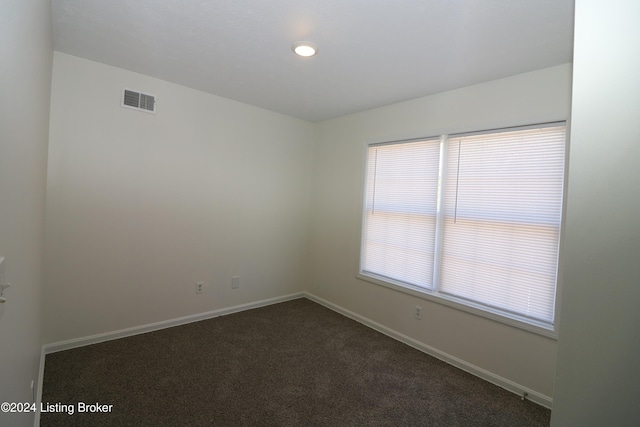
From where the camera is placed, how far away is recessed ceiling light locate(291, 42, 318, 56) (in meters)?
2.09

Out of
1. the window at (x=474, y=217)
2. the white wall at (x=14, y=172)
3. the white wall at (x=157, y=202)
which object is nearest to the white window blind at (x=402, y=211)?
the window at (x=474, y=217)

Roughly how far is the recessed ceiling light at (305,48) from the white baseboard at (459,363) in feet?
9.26

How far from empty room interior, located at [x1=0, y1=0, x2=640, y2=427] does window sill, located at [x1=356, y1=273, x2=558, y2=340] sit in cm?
2

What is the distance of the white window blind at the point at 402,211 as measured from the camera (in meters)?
3.00

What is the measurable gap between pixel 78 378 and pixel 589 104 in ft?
10.6

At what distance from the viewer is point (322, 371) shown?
8.24 feet

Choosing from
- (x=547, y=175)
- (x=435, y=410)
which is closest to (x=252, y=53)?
(x=547, y=175)

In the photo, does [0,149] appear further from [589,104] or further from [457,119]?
[457,119]

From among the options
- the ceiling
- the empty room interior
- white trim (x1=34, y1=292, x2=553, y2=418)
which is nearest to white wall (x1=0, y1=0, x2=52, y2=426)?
the empty room interior

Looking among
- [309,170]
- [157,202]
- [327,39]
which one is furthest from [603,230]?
[309,170]

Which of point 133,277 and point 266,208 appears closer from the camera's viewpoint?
point 133,277

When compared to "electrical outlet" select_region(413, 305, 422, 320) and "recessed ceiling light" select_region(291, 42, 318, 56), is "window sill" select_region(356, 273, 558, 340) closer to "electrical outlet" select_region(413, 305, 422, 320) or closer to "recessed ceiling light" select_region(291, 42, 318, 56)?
"electrical outlet" select_region(413, 305, 422, 320)

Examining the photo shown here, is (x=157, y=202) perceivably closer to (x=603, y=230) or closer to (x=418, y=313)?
(x=418, y=313)

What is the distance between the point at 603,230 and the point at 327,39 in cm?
196
